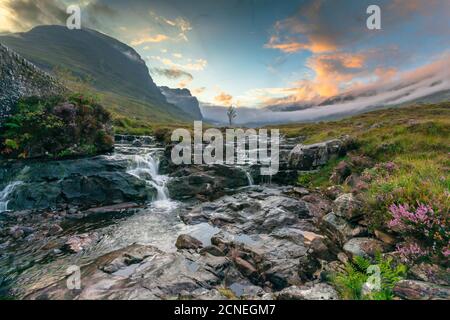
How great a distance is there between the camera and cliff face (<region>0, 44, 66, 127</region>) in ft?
59.8

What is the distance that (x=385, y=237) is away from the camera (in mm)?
7129

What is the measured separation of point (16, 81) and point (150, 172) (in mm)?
13538

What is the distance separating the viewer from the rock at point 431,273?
5.27 meters

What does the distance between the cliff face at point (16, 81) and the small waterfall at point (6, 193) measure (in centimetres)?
560

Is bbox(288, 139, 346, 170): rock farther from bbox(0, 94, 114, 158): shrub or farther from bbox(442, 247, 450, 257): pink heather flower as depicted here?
bbox(0, 94, 114, 158): shrub

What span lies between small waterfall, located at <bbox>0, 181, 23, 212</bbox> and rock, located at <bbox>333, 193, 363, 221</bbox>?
20.3m

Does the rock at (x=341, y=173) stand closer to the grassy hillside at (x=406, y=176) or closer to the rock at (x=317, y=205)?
the grassy hillside at (x=406, y=176)

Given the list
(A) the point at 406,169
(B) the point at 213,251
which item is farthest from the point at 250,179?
(B) the point at 213,251

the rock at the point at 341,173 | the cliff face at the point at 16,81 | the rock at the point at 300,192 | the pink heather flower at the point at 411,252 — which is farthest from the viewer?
the rock at the point at 300,192

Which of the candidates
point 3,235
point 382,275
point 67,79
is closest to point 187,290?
point 382,275

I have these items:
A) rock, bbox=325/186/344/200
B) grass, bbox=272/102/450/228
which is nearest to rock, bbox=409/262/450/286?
grass, bbox=272/102/450/228

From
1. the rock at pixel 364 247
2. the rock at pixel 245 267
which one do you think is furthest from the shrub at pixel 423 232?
the rock at pixel 245 267

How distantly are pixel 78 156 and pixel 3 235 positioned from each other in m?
9.99
